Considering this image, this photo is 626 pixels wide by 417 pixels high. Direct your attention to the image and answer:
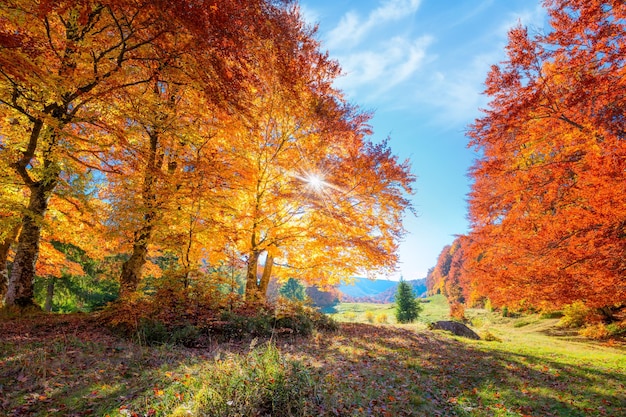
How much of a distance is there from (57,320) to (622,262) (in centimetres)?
1477

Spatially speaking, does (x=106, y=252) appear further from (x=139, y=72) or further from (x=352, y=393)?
(x=352, y=393)

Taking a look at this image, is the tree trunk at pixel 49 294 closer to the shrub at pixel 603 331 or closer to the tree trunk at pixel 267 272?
the tree trunk at pixel 267 272

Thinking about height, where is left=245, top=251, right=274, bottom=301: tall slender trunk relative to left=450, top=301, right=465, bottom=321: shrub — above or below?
above

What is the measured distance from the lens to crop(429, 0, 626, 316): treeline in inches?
274

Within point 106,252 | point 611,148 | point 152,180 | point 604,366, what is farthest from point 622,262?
point 106,252

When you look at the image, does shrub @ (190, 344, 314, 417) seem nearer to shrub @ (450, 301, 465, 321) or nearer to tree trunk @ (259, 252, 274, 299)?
tree trunk @ (259, 252, 274, 299)

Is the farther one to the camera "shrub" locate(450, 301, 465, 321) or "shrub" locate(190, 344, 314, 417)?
"shrub" locate(450, 301, 465, 321)

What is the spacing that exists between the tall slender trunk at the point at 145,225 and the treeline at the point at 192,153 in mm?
58

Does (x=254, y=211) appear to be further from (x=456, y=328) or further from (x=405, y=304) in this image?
(x=405, y=304)

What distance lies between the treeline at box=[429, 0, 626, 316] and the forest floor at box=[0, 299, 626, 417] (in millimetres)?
2305

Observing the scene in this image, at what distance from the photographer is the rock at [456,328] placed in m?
14.9

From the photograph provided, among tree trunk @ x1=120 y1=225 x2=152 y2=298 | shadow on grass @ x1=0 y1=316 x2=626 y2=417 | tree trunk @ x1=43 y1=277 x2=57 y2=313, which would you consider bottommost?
shadow on grass @ x1=0 y1=316 x2=626 y2=417

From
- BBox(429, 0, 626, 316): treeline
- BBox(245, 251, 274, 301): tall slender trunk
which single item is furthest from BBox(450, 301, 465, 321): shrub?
BBox(245, 251, 274, 301): tall slender trunk

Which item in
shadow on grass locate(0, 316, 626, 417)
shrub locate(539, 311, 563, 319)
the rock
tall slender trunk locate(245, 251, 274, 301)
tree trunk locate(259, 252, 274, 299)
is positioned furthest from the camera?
shrub locate(539, 311, 563, 319)
